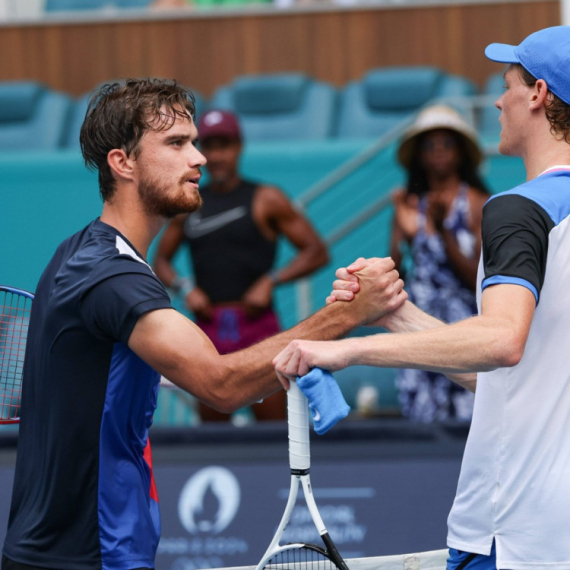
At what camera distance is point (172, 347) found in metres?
2.10

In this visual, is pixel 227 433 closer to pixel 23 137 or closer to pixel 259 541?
pixel 259 541

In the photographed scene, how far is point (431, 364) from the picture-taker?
6.19ft

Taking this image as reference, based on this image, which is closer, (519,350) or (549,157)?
(519,350)

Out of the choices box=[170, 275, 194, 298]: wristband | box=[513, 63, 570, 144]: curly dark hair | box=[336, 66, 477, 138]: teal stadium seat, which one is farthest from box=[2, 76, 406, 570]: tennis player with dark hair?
box=[336, 66, 477, 138]: teal stadium seat

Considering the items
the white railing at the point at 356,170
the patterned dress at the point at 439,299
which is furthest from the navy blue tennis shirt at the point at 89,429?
the white railing at the point at 356,170

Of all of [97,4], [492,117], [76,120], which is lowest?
[492,117]

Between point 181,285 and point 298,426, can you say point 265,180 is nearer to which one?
point 181,285

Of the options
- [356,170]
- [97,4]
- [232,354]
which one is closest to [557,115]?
[232,354]

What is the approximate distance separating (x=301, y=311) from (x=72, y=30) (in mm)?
2778

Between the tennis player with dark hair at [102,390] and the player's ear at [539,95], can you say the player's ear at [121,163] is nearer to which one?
the tennis player with dark hair at [102,390]

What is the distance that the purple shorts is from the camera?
18.1 feet

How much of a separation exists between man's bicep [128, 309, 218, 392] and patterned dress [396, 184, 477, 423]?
121 inches

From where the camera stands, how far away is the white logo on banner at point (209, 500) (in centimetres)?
435

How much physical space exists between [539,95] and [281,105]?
4955mm
